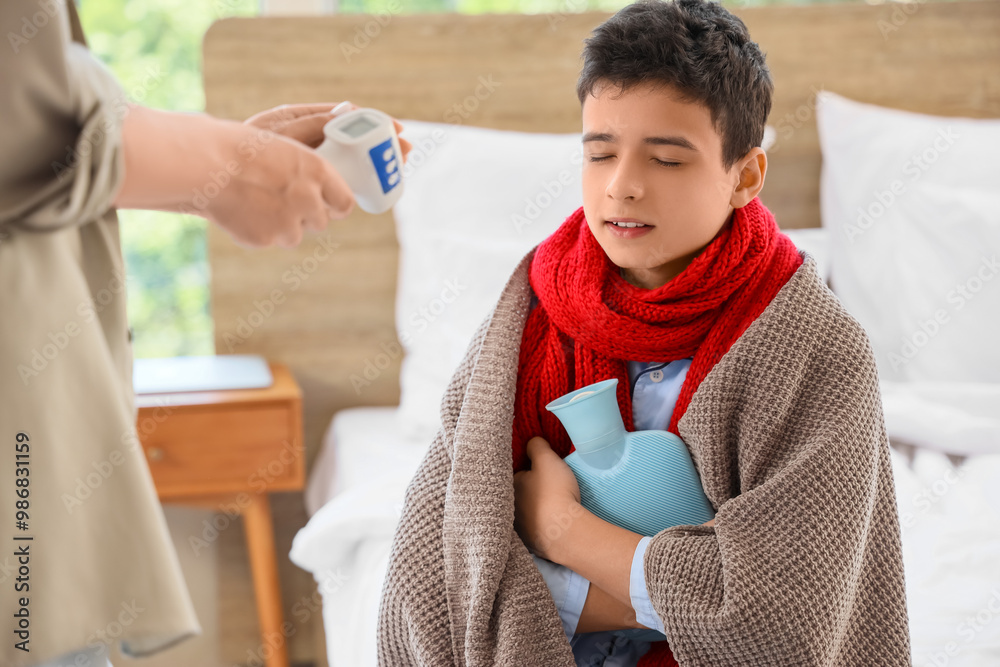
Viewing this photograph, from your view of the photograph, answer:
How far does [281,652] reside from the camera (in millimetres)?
1954

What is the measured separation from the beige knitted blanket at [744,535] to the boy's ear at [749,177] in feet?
0.34

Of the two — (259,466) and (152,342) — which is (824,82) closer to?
(259,466)

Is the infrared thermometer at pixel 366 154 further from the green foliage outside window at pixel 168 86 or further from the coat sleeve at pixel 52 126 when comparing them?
the green foliage outside window at pixel 168 86

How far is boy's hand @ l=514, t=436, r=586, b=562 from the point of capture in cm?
94

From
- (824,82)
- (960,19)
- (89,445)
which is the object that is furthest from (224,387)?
(960,19)

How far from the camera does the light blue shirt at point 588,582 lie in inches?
37.9

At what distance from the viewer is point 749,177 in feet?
3.32
